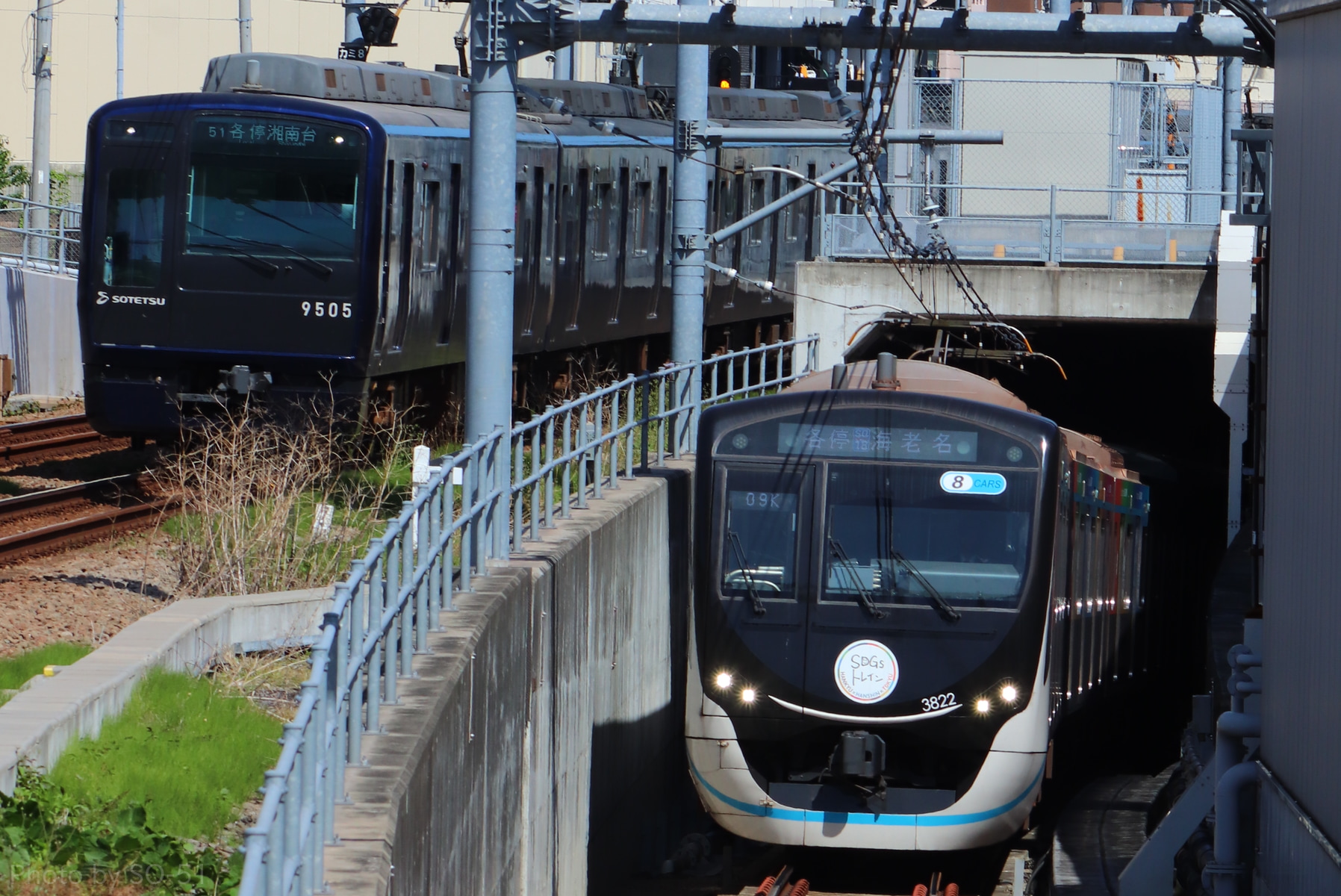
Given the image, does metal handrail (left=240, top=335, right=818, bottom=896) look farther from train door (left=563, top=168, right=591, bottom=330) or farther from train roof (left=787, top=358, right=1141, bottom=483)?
train door (left=563, top=168, right=591, bottom=330)

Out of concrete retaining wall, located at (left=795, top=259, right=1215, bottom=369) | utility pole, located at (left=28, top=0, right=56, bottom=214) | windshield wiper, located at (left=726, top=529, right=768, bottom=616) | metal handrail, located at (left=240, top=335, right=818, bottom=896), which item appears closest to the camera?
metal handrail, located at (left=240, top=335, right=818, bottom=896)

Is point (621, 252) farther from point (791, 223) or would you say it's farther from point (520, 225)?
point (791, 223)

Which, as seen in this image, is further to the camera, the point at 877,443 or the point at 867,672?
the point at 877,443

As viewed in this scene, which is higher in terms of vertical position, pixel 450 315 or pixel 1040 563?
pixel 450 315

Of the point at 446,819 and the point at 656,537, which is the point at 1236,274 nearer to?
the point at 656,537

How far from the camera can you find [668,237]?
2448 cm

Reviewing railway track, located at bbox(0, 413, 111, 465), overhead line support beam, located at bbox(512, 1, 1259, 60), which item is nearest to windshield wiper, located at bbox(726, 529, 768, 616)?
overhead line support beam, located at bbox(512, 1, 1259, 60)

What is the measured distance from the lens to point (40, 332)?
26.2m

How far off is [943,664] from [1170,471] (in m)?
11.6

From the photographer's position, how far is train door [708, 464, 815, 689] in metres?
12.9

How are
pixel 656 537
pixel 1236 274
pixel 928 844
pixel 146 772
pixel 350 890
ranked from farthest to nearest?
pixel 1236 274 → pixel 656 537 → pixel 928 844 → pixel 146 772 → pixel 350 890

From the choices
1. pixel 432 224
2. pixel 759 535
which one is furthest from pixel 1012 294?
pixel 759 535

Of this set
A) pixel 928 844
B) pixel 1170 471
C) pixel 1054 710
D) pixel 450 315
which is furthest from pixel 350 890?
pixel 1170 471

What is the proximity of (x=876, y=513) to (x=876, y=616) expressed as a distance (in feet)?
2.26
